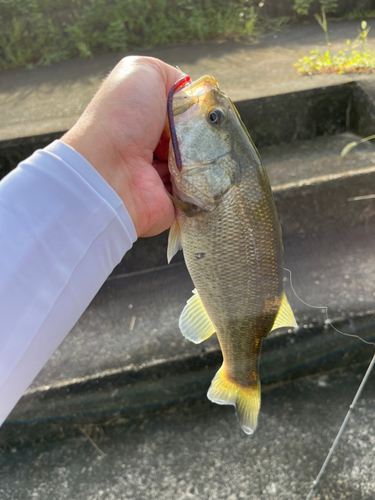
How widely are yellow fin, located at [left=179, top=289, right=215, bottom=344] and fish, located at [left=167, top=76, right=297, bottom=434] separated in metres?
0.08

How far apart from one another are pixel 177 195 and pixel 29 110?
9.26ft

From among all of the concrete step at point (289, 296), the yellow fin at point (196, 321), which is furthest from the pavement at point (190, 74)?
the yellow fin at point (196, 321)

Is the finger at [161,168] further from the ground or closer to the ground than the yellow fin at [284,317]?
further from the ground

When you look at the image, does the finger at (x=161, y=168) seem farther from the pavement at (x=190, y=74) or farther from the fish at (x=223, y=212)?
the pavement at (x=190, y=74)

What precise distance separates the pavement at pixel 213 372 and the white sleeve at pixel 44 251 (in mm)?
1075

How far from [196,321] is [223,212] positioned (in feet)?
1.44

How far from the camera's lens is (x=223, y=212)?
4.02ft

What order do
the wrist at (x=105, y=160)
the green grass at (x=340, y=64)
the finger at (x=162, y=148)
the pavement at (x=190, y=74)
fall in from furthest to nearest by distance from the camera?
the green grass at (x=340, y=64), the pavement at (x=190, y=74), the finger at (x=162, y=148), the wrist at (x=105, y=160)

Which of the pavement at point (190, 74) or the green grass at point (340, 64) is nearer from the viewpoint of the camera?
the pavement at point (190, 74)

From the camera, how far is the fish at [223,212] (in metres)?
1.21

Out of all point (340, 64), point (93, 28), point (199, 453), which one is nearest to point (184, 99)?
point (199, 453)

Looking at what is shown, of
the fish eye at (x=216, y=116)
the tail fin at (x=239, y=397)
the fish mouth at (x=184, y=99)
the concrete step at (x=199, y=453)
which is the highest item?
the fish mouth at (x=184, y=99)

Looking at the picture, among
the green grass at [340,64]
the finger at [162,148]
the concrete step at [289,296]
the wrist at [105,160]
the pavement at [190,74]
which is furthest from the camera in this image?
the green grass at [340,64]

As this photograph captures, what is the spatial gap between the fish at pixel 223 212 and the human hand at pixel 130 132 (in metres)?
0.08
